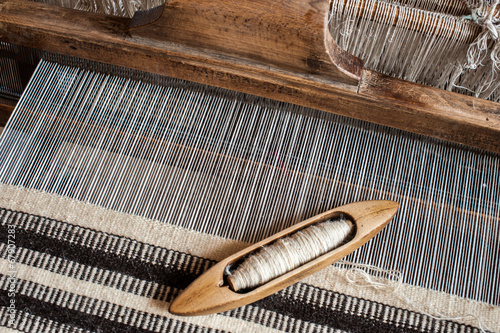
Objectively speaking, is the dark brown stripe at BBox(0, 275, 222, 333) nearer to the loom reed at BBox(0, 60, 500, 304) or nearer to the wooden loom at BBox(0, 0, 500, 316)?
the loom reed at BBox(0, 60, 500, 304)

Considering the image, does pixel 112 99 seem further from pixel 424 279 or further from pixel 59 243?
pixel 424 279

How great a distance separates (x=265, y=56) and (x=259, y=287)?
0.60 m

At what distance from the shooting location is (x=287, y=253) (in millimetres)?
1091

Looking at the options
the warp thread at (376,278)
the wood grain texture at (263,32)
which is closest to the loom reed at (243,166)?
the warp thread at (376,278)

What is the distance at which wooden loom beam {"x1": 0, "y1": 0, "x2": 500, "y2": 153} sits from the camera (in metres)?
1.12

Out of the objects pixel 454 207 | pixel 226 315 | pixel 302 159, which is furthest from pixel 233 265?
pixel 454 207

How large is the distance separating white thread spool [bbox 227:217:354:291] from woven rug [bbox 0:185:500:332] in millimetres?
95

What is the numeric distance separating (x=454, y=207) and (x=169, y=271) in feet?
2.63

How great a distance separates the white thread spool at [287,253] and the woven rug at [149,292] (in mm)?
95

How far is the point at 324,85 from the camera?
47.0 inches

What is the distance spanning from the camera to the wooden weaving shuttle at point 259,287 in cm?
105

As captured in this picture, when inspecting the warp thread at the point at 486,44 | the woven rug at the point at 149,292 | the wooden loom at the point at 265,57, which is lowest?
the woven rug at the point at 149,292

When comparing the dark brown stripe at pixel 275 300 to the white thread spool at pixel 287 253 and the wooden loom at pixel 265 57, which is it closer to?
the white thread spool at pixel 287 253

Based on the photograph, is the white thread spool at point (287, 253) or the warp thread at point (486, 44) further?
the warp thread at point (486, 44)
